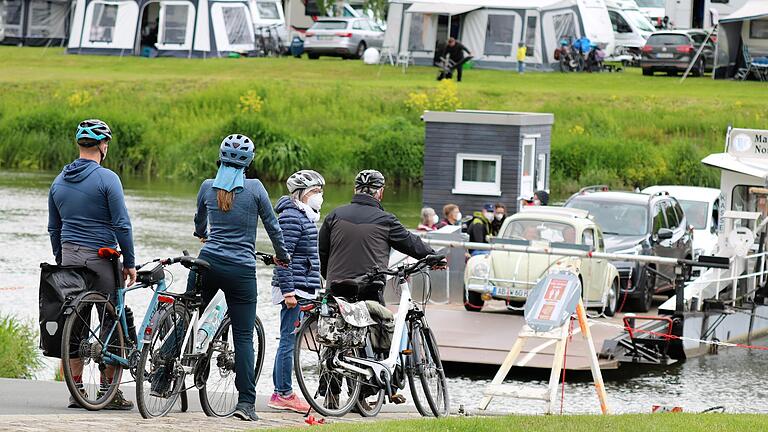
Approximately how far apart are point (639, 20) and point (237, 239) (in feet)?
162

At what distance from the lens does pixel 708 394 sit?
16109 mm

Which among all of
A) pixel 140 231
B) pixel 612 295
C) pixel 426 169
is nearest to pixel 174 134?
pixel 140 231

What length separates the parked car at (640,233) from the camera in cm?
2108

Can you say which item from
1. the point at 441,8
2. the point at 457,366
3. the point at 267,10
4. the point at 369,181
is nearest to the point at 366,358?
the point at 369,181

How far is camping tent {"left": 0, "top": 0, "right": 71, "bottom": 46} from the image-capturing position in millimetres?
60469

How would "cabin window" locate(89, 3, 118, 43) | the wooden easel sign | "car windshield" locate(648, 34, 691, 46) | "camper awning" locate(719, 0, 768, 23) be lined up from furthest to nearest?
"cabin window" locate(89, 3, 118, 43)
"car windshield" locate(648, 34, 691, 46)
"camper awning" locate(719, 0, 768, 23)
the wooden easel sign

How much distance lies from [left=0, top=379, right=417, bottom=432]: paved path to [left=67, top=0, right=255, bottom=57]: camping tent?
143 feet

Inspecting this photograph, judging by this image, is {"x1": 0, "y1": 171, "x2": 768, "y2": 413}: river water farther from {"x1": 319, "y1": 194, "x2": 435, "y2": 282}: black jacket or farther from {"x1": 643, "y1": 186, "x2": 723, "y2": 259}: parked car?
{"x1": 643, "y1": 186, "x2": 723, "y2": 259}: parked car

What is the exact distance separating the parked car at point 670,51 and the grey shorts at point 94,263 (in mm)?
40934

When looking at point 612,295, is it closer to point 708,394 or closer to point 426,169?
point 708,394

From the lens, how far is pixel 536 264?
1916 cm

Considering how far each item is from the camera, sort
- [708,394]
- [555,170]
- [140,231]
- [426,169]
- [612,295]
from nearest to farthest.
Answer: [708,394]
[612,295]
[426,169]
[140,231]
[555,170]

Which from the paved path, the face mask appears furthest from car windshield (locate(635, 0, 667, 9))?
the face mask

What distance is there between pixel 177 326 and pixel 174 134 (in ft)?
117
